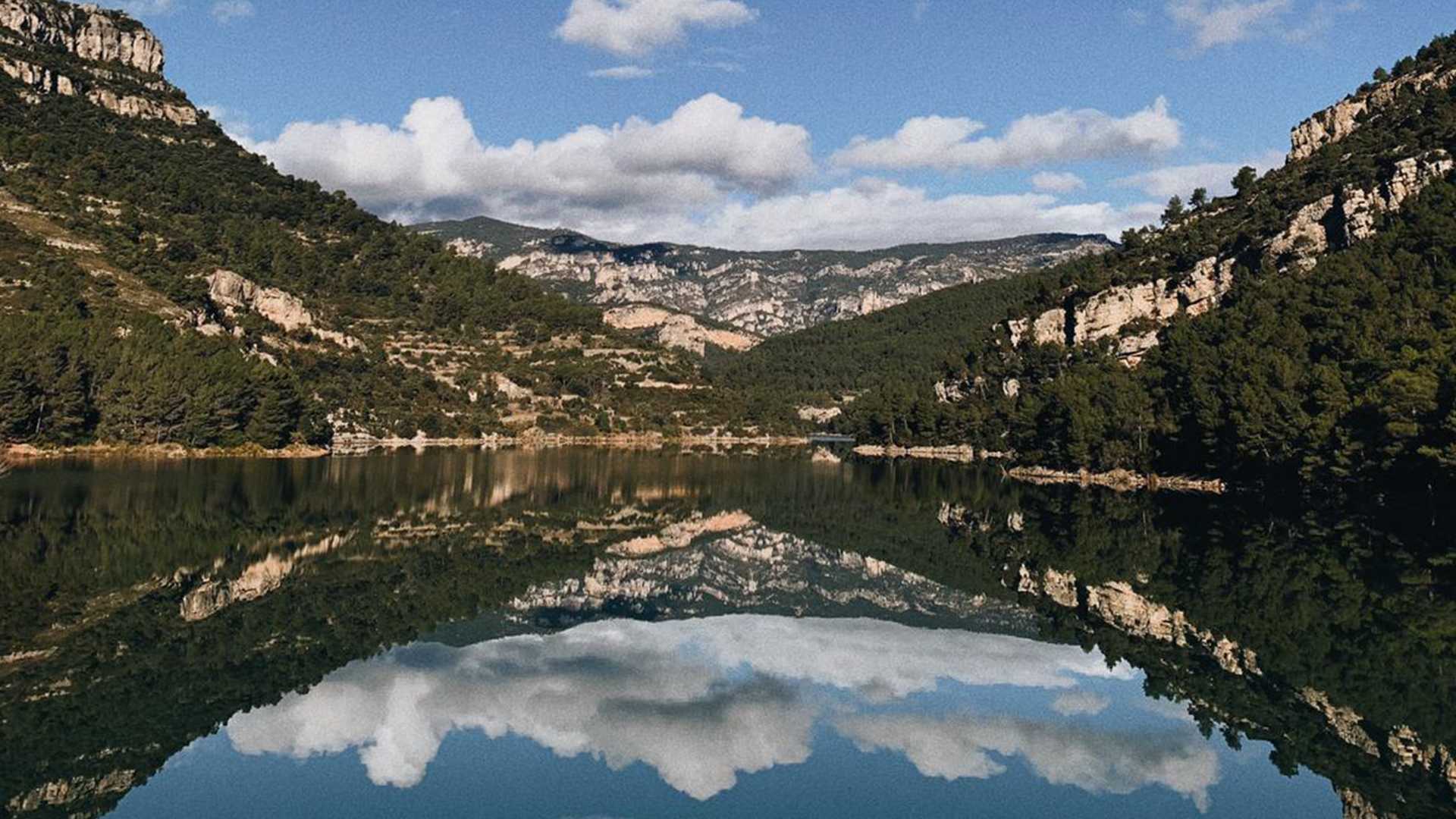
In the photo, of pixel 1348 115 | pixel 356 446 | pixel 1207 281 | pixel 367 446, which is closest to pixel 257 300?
pixel 367 446

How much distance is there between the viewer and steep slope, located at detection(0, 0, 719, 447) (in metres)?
97.8

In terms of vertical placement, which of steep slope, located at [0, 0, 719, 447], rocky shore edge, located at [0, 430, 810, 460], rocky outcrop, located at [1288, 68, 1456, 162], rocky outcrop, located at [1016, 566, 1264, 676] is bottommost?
rocky shore edge, located at [0, 430, 810, 460]

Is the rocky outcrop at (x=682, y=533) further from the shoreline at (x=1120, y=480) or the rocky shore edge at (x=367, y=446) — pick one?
the rocky shore edge at (x=367, y=446)

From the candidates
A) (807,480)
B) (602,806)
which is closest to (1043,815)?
(602,806)

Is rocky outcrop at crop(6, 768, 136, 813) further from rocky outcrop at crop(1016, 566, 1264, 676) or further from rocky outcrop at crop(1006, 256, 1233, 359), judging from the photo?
rocky outcrop at crop(1006, 256, 1233, 359)

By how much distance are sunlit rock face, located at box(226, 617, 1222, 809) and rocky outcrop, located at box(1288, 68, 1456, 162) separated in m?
161

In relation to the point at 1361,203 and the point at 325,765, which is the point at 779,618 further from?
the point at 1361,203

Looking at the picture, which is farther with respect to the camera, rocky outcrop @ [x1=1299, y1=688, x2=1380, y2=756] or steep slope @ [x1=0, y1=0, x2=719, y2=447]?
steep slope @ [x1=0, y1=0, x2=719, y2=447]

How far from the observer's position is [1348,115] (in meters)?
168

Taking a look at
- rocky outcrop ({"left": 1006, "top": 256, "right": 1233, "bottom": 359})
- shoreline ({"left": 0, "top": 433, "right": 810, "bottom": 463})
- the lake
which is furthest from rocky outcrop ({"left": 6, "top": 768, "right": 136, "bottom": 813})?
rocky outcrop ({"left": 1006, "top": 256, "right": 1233, "bottom": 359})

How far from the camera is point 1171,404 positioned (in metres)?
91.7

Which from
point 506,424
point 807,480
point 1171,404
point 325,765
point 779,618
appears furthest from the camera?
point 506,424

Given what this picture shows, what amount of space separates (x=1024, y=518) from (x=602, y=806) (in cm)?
4964

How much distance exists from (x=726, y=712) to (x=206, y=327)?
128 meters
